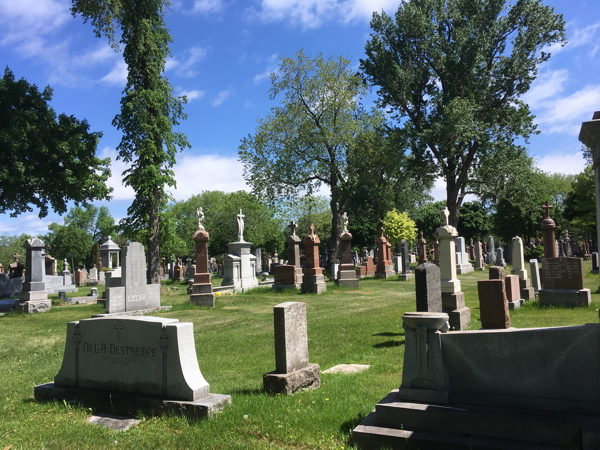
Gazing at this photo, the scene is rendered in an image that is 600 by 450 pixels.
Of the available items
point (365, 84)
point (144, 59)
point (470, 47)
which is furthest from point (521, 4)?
point (144, 59)

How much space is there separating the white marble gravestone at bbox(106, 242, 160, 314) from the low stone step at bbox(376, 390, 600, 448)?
1156cm

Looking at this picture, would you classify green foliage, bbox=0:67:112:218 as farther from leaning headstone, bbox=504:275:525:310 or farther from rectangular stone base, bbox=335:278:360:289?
leaning headstone, bbox=504:275:525:310

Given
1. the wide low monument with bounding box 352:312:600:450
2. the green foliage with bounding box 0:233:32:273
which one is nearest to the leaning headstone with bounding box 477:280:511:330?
the wide low monument with bounding box 352:312:600:450

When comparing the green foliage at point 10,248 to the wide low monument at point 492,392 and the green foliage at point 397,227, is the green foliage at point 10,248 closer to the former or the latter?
the green foliage at point 397,227

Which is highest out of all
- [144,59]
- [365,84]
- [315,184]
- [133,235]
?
[365,84]

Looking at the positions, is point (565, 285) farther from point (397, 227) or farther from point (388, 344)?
point (397, 227)

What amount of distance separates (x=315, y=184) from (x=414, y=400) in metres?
30.8

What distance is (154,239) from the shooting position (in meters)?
21.0

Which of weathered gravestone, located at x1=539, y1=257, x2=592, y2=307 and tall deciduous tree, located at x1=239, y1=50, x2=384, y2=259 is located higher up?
tall deciduous tree, located at x1=239, y1=50, x2=384, y2=259

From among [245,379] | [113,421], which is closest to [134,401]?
[113,421]

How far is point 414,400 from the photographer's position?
13.2ft

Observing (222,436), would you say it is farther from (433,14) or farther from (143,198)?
(433,14)

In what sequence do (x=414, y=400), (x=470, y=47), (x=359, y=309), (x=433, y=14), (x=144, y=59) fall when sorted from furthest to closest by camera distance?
(x=433, y=14), (x=470, y=47), (x=144, y=59), (x=359, y=309), (x=414, y=400)

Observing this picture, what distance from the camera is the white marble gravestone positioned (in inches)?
541
